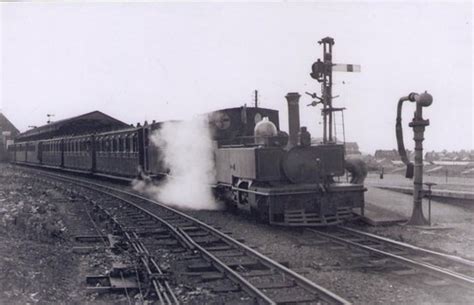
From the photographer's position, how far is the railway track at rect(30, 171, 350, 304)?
5.52 meters

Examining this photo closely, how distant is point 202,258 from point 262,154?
3.24 m

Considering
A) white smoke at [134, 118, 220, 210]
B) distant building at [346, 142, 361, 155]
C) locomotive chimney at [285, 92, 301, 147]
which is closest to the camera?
locomotive chimney at [285, 92, 301, 147]

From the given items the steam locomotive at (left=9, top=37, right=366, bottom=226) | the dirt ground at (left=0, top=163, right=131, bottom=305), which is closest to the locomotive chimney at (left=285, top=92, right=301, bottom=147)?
the steam locomotive at (left=9, top=37, right=366, bottom=226)

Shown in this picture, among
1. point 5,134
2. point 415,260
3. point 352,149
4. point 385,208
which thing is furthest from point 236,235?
point 5,134

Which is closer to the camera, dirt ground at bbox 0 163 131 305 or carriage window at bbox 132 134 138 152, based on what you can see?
dirt ground at bbox 0 163 131 305

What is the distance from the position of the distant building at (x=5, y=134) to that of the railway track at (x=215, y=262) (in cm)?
5367

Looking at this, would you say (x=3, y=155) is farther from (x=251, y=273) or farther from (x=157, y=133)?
(x=251, y=273)

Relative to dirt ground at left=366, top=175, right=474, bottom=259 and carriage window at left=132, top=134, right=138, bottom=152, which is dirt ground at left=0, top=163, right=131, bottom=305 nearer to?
dirt ground at left=366, top=175, right=474, bottom=259

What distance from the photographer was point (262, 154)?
10227 mm

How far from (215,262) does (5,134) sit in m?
60.7

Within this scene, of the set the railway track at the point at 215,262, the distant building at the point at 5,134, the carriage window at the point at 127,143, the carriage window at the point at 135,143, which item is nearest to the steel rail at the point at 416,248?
the railway track at the point at 215,262

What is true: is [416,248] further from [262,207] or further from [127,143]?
[127,143]

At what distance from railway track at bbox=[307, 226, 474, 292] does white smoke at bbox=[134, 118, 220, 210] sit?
211 inches

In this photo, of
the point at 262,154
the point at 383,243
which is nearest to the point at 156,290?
the point at 383,243
